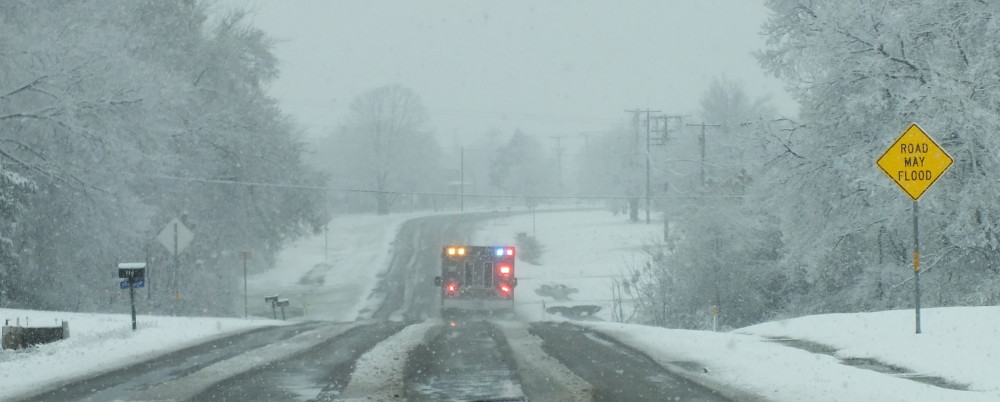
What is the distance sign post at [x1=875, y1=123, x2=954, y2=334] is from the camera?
14367mm

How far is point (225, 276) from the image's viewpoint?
4597 cm

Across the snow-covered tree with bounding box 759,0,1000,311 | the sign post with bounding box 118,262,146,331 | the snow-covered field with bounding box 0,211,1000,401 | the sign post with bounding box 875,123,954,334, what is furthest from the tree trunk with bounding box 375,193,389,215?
the sign post with bounding box 875,123,954,334

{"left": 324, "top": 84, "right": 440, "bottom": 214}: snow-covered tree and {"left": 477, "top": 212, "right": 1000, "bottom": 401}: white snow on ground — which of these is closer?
{"left": 477, "top": 212, "right": 1000, "bottom": 401}: white snow on ground

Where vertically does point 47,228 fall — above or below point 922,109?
below

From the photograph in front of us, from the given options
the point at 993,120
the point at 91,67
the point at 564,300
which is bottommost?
the point at 564,300

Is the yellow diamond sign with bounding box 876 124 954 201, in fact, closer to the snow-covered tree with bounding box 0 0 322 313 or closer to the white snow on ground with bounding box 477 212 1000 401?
the white snow on ground with bounding box 477 212 1000 401

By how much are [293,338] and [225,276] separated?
29.9 meters

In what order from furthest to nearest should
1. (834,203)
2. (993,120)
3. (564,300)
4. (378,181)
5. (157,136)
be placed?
(378,181) < (564,300) < (157,136) < (834,203) < (993,120)

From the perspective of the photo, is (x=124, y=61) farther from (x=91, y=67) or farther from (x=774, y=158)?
(x=774, y=158)

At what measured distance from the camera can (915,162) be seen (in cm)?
1457

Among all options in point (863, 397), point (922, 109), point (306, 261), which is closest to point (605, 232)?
point (306, 261)

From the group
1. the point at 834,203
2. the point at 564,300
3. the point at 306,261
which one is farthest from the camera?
the point at 306,261

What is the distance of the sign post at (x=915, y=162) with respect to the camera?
47.1 feet

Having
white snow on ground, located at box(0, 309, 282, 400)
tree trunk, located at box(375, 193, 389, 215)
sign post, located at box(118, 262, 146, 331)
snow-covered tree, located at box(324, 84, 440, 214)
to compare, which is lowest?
white snow on ground, located at box(0, 309, 282, 400)
